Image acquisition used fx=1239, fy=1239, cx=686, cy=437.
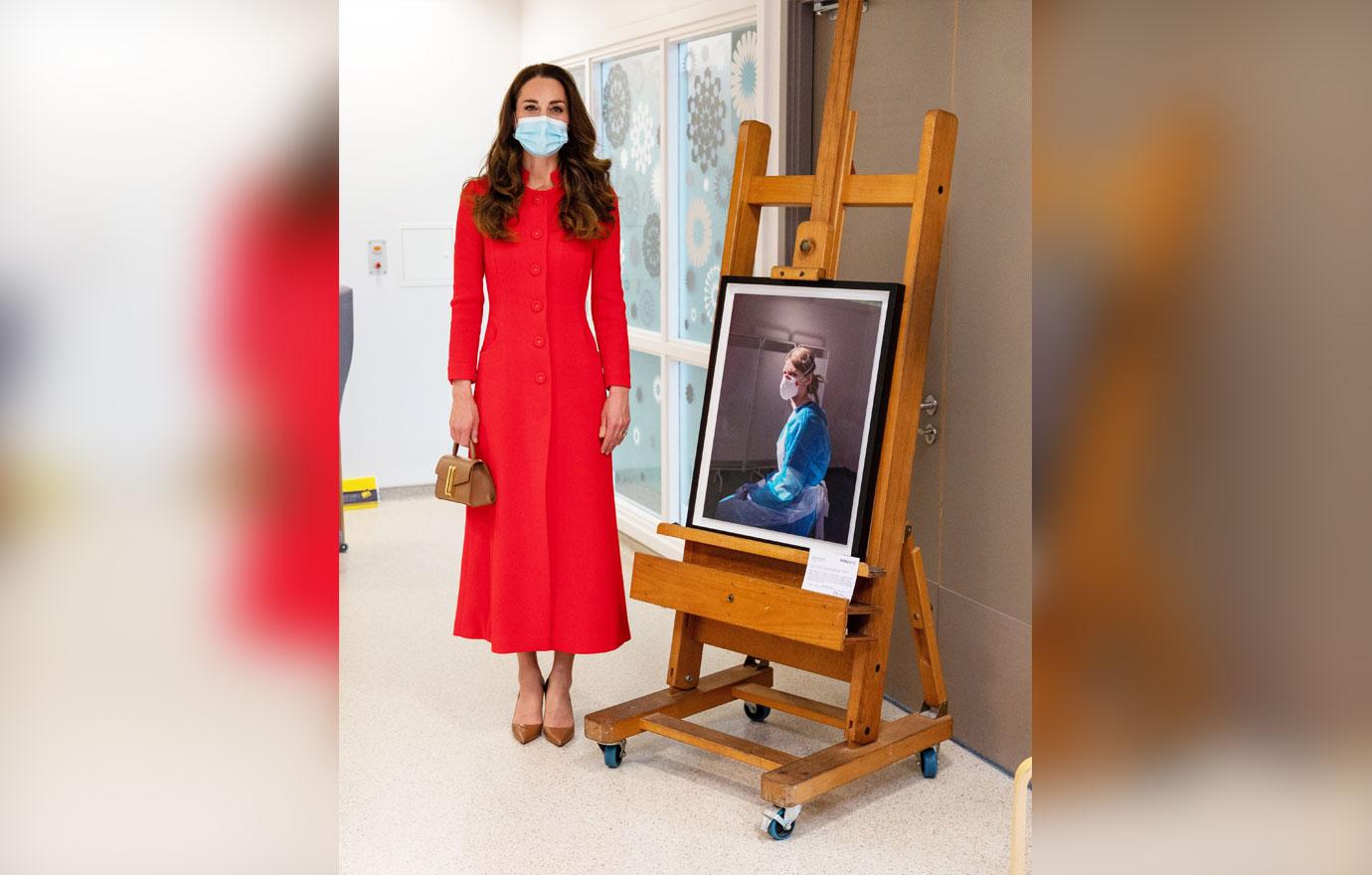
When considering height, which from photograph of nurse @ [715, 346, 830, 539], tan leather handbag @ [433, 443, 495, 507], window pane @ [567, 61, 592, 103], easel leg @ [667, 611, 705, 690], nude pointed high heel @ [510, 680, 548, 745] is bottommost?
nude pointed high heel @ [510, 680, 548, 745]

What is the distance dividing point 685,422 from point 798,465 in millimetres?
1994

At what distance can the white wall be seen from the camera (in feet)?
19.6

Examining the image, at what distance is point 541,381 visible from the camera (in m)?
3.04

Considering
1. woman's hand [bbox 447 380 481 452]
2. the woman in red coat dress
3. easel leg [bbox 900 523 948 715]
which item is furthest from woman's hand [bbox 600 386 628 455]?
easel leg [bbox 900 523 948 715]

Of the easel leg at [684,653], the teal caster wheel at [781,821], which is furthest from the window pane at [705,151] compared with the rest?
the teal caster wheel at [781,821]

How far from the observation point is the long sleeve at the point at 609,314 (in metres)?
3.16

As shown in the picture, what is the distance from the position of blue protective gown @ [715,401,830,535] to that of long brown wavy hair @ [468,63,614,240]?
27.6 inches

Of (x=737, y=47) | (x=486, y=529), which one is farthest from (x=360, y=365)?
(x=486, y=529)

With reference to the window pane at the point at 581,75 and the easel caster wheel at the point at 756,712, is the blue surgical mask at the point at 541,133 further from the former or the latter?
the window pane at the point at 581,75

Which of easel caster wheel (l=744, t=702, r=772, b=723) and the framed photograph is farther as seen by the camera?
easel caster wheel (l=744, t=702, r=772, b=723)

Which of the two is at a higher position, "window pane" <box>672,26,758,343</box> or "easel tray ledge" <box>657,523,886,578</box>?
"window pane" <box>672,26,758,343</box>

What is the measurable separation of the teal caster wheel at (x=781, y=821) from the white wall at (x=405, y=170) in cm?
401

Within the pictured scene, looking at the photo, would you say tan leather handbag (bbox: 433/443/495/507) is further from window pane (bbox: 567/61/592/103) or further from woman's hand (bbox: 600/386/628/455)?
window pane (bbox: 567/61/592/103)
